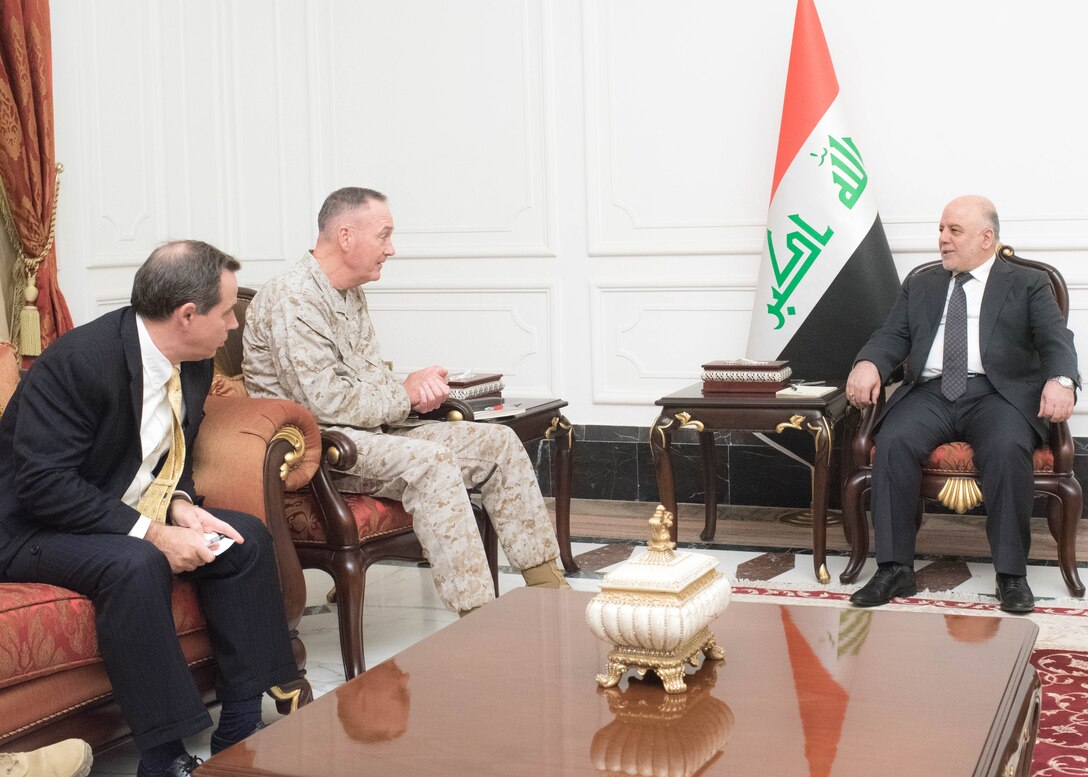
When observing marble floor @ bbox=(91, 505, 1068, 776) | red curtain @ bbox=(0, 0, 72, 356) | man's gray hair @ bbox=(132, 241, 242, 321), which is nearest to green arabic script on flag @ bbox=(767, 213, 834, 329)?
marble floor @ bbox=(91, 505, 1068, 776)

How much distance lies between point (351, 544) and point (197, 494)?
0.44 m

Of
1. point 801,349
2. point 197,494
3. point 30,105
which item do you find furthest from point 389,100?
point 197,494

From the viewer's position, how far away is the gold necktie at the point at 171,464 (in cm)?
272

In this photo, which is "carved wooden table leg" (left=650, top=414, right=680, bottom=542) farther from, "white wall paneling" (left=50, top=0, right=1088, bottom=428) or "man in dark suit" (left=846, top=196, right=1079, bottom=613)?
"white wall paneling" (left=50, top=0, right=1088, bottom=428)

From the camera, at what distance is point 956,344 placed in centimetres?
400

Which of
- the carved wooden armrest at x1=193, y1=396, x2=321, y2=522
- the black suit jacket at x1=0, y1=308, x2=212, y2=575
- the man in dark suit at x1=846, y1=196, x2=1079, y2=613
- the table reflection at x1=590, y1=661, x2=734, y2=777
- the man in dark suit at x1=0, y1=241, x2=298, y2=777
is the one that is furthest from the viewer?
the man in dark suit at x1=846, y1=196, x2=1079, y2=613

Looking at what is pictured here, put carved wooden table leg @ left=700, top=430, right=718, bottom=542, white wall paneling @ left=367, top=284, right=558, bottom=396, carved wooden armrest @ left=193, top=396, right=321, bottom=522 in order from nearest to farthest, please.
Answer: carved wooden armrest @ left=193, top=396, right=321, bottom=522 → carved wooden table leg @ left=700, top=430, right=718, bottom=542 → white wall paneling @ left=367, top=284, right=558, bottom=396

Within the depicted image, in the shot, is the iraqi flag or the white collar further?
the iraqi flag

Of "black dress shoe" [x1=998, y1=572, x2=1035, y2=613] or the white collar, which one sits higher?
the white collar

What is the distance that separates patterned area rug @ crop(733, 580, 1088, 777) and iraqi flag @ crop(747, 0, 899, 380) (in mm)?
1029

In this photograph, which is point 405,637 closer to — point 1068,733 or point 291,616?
point 291,616

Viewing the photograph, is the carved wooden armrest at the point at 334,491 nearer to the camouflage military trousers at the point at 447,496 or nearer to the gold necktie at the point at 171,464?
the camouflage military trousers at the point at 447,496

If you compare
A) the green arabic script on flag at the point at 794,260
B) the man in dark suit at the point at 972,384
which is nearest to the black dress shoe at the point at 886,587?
the man in dark suit at the point at 972,384

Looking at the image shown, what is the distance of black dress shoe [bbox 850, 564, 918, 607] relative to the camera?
3703 millimetres
